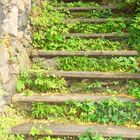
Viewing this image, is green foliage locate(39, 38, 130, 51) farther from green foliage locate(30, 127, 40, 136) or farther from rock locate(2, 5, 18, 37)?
green foliage locate(30, 127, 40, 136)

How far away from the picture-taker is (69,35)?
5.88 m

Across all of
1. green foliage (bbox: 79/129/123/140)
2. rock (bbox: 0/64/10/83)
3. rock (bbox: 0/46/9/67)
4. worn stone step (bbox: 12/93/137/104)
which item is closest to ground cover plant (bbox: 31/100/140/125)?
worn stone step (bbox: 12/93/137/104)

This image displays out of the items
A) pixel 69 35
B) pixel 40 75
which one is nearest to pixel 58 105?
pixel 40 75

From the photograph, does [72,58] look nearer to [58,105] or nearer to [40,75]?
[40,75]

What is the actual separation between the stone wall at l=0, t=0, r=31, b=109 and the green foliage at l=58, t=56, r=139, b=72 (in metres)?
0.61

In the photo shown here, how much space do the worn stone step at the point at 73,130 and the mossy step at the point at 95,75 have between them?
32.6 inches

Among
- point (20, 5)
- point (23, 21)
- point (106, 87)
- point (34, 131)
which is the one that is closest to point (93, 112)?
point (106, 87)

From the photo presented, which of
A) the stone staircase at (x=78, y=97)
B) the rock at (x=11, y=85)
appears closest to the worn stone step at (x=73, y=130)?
the stone staircase at (x=78, y=97)

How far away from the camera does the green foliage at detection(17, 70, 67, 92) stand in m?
5.00

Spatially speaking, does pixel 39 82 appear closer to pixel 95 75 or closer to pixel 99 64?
pixel 95 75

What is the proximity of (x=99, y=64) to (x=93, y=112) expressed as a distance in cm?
94

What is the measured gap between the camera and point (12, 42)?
4.92 m

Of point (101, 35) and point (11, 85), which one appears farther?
point (101, 35)

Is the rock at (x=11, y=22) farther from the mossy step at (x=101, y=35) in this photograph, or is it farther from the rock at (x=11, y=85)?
the mossy step at (x=101, y=35)
